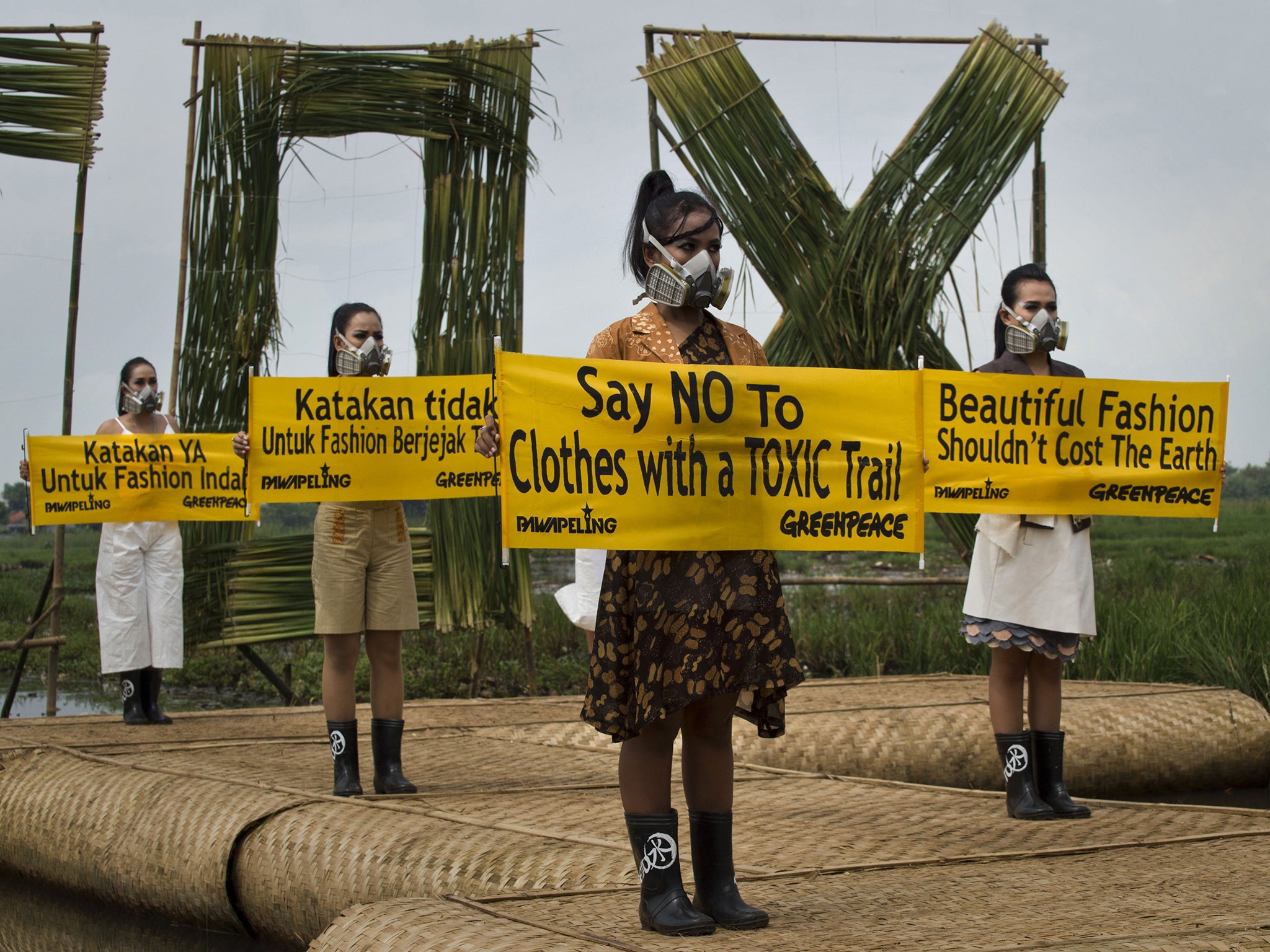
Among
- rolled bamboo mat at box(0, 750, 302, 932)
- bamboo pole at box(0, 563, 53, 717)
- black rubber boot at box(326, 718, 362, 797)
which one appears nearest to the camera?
rolled bamboo mat at box(0, 750, 302, 932)

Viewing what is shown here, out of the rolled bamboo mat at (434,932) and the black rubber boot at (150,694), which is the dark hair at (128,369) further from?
the rolled bamboo mat at (434,932)

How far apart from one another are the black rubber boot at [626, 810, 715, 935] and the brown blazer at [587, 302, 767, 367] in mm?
914

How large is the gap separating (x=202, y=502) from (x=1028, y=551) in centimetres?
372

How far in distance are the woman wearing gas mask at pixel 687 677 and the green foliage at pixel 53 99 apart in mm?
5051

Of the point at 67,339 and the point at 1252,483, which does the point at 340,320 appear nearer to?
the point at 67,339

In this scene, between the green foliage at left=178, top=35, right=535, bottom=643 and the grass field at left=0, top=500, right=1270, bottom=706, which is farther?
the green foliage at left=178, top=35, right=535, bottom=643

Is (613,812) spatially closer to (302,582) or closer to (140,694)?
(140,694)

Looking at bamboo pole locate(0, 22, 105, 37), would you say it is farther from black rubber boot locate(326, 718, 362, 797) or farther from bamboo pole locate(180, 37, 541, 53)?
black rubber boot locate(326, 718, 362, 797)

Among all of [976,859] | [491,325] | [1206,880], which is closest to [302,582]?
[491,325]

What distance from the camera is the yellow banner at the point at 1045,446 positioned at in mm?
4070

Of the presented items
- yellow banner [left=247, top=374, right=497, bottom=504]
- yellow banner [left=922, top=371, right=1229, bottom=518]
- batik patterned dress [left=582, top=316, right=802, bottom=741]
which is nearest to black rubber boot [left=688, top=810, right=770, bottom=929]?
batik patterned dress [left=582, top=316, right=802, bottom=741]

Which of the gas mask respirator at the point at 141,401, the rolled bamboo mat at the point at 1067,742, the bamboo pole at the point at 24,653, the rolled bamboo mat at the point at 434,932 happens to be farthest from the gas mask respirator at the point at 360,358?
the bamboo pole at the point at 24,653

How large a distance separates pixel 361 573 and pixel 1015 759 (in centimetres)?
201

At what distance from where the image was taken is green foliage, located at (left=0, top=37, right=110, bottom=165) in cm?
680
